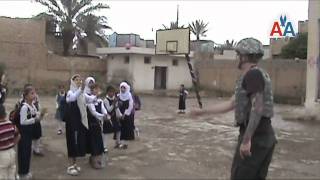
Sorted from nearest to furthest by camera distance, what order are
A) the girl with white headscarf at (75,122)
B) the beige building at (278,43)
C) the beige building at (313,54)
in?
the girl with white headscarf at (75,122) → the beige building at (313,54) → the beige building at (278,43)

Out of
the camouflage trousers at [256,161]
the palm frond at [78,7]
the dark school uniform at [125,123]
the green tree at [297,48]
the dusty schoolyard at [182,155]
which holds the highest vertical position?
the palm frond at [78,7]

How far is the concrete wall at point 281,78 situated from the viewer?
3097 centimetres

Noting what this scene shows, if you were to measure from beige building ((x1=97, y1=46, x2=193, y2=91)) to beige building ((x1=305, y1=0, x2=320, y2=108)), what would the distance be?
65.9ft

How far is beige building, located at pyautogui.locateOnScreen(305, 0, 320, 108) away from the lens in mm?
18625

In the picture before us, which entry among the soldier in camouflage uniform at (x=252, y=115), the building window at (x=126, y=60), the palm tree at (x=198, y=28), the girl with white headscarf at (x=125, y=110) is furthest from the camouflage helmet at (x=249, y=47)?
the palm tree at (x=198, y=28)

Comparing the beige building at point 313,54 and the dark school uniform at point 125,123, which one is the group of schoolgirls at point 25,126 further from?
the beige building at point 313,54

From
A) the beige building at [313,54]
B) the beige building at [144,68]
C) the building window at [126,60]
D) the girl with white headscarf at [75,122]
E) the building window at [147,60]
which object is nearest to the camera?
the girl with white headscarf at [75,122]

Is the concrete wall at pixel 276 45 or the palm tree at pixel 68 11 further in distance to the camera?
the concrete wall at pixel 276 45

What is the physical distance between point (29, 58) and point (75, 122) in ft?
93.0

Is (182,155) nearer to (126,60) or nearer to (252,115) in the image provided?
(252,115)

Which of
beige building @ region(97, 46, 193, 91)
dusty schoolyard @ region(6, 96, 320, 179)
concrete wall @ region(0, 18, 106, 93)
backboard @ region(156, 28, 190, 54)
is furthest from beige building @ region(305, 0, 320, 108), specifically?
concrete wall @ region(0, 18, 106, 93)

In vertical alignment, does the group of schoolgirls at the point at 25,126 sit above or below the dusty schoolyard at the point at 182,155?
above

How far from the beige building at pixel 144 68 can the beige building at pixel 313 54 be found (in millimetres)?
20078

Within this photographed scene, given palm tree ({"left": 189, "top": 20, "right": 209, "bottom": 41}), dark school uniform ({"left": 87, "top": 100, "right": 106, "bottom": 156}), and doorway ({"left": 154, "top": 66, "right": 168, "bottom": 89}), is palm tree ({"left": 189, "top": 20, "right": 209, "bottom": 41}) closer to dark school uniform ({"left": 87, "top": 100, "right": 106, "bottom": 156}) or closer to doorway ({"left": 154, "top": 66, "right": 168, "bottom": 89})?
doorway ({"left": 154, "top": 66, "right": 168, "bottom": 89})
